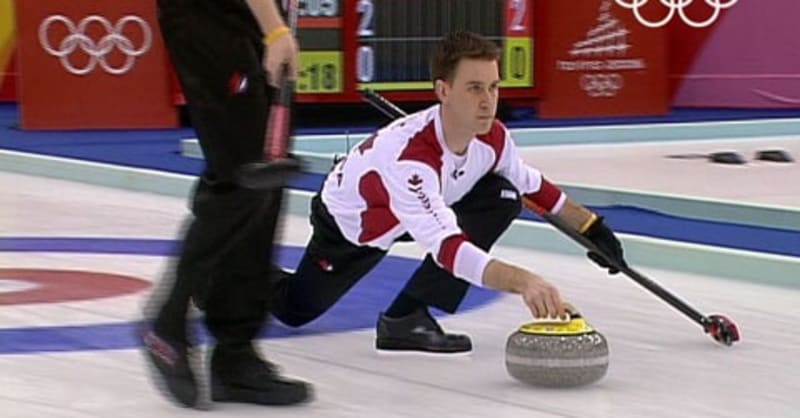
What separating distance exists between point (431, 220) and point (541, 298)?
0.32m

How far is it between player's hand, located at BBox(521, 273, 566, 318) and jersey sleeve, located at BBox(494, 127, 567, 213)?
665mm

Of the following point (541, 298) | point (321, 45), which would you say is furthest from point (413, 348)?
point (321, 45)

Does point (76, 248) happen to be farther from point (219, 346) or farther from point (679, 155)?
point (679, 155)

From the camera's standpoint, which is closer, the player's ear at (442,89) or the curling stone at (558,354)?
the curling stone at (558,354)

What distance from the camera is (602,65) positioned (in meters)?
9.75

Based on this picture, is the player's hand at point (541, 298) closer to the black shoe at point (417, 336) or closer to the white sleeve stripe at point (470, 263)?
the white sleeve stripe at point (470, 263)

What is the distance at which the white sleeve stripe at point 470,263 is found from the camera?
285 centimetres

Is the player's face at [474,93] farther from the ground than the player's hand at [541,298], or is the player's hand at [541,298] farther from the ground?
the player's face at [474,93]

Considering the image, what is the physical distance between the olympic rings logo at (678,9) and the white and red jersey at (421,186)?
21.2 feet

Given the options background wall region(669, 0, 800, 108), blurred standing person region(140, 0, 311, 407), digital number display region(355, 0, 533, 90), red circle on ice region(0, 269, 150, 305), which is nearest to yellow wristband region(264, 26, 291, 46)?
blurred standing person region(140, 0, 311, 407)

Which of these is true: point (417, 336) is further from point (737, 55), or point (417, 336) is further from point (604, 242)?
point (737, 55)

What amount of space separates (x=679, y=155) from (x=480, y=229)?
476cm

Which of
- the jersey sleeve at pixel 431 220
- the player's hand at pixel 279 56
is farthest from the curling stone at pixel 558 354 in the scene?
the player's hand at pixel 279 56

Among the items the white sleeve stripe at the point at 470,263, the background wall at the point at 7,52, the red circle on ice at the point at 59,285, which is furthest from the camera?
the background wall at the point at 7,52
